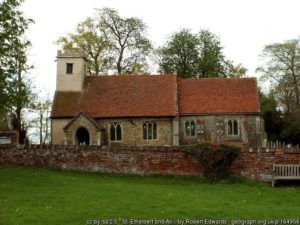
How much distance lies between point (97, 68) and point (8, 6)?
91.6 feet

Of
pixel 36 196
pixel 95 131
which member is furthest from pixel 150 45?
pixel 36 196

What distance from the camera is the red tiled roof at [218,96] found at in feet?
122

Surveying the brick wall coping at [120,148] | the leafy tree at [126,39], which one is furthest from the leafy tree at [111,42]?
the brick wall coping at [120,148]

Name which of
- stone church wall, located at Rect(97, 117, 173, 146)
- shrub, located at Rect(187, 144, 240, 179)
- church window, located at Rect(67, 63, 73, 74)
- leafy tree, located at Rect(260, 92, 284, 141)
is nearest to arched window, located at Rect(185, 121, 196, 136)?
stone church wall, located at Rect(97, 117, 173, 146)

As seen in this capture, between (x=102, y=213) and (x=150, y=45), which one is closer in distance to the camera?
(x=102, y=213)

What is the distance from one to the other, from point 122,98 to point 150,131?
362cm

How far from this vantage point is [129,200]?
15.1m

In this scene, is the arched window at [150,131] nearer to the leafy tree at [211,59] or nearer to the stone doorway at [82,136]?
the stone doorway at [82,136]

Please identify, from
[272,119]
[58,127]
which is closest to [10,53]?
[58,127]

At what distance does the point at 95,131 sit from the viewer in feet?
119

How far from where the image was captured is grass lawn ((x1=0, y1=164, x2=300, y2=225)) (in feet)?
40.1

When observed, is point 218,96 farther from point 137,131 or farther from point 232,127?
point 137,131

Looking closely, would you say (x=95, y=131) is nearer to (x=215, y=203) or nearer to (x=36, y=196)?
(x=36, y=196)

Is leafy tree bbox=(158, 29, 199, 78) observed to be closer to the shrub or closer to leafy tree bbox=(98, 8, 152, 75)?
leafy tree bbox=(98, 8, 152, 75)
